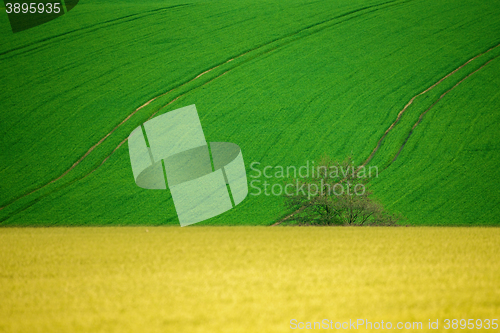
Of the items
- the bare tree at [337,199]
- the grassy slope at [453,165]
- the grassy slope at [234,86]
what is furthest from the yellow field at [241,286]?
the grassy slope at [234,86]

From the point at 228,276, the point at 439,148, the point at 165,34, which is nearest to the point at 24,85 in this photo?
the point at 165,34

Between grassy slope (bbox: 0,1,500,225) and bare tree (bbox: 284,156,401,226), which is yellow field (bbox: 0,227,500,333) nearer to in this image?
bare tree (bbox: 284,156,401,226)

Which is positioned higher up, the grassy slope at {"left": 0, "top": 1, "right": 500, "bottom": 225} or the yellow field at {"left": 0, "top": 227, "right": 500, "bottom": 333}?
the yellow field at {"left": 0, "top": 227, "right": 500, "bottom": 333}

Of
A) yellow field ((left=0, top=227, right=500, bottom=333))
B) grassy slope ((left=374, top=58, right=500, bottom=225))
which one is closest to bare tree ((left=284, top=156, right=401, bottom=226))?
grassy slope ((left=374, top=58, right=500, bottom=225))

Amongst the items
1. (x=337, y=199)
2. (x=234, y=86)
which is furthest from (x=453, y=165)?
(x=234, y=86)

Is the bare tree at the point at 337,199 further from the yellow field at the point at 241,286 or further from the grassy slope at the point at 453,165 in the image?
the yellow field at the point at 241,286

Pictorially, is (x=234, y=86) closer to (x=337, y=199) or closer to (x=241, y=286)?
(x=337, y=199)
